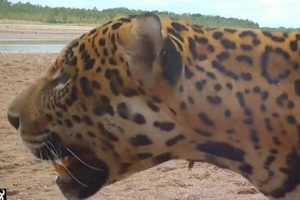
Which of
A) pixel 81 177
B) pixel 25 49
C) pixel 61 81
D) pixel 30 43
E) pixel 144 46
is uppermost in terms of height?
pixel 144 46

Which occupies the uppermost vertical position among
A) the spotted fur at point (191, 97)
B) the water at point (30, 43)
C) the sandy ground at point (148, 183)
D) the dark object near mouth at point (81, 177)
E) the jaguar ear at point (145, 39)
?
the jaguar ear at point (145, 39)

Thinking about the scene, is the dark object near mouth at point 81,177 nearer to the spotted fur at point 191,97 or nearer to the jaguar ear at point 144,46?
the spotted fur at point 191,97

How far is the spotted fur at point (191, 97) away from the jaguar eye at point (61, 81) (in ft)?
0.12

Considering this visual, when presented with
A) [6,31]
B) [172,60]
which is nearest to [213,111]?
[172,60]

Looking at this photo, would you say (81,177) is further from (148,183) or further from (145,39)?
(148,183)

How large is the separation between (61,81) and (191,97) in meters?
0.70

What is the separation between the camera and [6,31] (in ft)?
114

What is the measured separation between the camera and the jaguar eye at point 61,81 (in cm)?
341

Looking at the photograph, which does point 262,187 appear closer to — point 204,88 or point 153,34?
point 204,88

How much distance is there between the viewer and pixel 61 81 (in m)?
3.44

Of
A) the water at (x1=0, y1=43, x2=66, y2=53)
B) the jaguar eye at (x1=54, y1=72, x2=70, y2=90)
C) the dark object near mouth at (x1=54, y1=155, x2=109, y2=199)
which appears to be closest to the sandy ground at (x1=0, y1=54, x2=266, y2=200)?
the dark object near mouth at (x1=54, y1=155, x2=109, y2=199)

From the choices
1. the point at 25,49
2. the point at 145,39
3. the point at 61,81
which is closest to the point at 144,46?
the point at 145,39

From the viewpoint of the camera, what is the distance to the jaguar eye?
3414mm

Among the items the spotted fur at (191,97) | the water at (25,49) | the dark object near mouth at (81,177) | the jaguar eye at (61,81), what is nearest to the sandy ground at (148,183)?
the dark object near mouth at (81,177)
